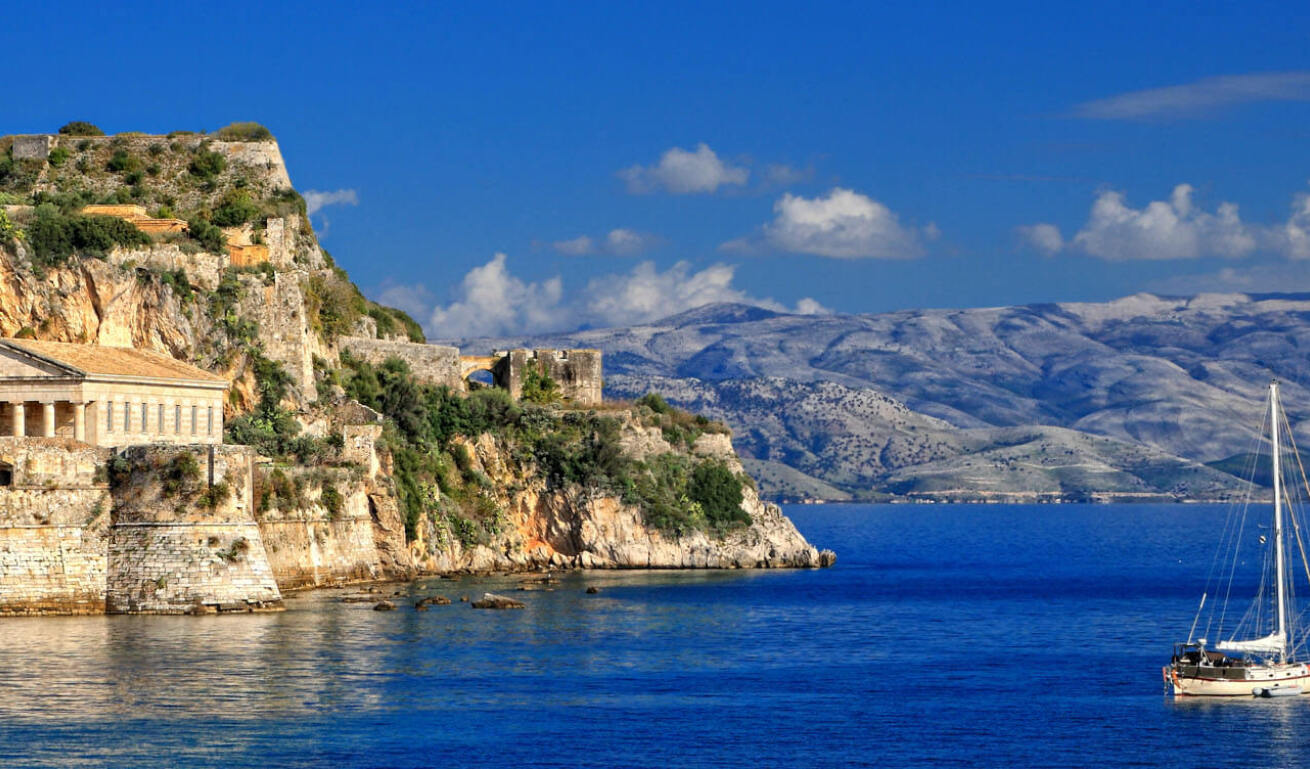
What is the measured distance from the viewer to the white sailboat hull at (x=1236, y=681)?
62.0 meters

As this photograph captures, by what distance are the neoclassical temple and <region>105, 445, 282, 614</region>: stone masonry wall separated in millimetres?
4564

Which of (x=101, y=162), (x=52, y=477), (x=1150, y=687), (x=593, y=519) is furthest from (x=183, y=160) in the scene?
(x=1150, y=687)

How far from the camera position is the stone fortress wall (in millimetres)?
118125

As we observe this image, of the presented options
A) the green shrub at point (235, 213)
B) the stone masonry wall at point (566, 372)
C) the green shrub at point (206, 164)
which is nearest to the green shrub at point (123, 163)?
the green shrub at point (206, 164)

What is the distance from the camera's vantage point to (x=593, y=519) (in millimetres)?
115438

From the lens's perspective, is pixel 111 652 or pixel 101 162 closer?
pixel 111 652

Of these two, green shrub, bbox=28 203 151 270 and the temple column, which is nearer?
the temple column

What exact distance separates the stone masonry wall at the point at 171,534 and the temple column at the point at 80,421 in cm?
441

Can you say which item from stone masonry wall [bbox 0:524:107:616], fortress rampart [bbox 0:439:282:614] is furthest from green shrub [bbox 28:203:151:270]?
stone masonry wall [bbox 0:524:107:616]

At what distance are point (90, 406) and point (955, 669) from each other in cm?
3420

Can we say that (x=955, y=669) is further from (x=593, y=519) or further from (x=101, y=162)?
(x=101, y=162)

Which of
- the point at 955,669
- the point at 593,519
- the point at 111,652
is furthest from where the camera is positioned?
the point at 593,519

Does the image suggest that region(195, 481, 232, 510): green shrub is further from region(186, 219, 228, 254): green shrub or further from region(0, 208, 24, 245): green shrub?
region(186, 219, 228, 254): green shrub

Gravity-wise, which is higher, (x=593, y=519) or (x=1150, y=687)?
(x=593, y=519)
